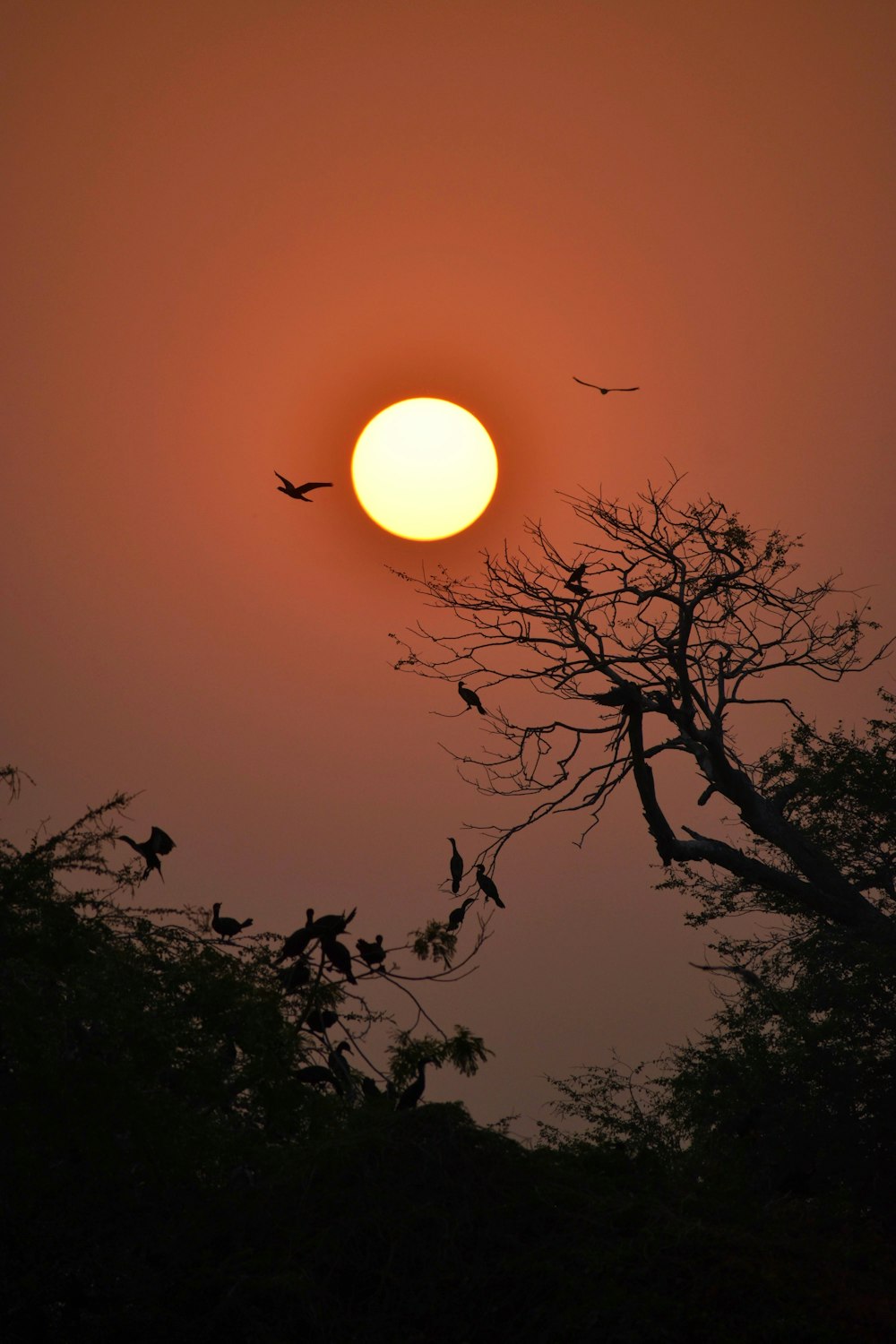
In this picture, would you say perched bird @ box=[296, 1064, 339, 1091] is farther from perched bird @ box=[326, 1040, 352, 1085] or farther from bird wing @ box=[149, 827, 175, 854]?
bird wing @ box=[149, 827, 175, 854]

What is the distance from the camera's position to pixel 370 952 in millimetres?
10594

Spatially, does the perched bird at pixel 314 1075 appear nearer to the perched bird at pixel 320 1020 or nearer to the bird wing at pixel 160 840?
the perched bird at pixel 320 1020

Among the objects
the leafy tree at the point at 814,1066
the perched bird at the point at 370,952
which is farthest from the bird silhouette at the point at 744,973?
the perched bird at the point at 370,952

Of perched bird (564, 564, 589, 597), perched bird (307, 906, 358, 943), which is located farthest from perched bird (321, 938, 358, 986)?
perched bird (564, 564, 589, 597)

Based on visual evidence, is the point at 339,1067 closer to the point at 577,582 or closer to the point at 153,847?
the point at 153,847

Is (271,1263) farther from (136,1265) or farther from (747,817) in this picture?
(747,817)

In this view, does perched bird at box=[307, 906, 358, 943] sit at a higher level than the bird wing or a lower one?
lower

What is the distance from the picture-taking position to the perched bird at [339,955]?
33.3ft

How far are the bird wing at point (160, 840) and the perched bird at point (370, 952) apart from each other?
1.93m

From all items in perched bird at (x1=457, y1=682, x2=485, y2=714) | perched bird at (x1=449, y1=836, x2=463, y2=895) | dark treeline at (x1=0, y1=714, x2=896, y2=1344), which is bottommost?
dark treeline at (x1=0, y1=714, x2=896, y2=1344)

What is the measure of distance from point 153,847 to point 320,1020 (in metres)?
2.20

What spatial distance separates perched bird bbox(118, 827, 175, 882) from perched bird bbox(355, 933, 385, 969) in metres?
1.91

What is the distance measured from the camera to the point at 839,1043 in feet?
43.8

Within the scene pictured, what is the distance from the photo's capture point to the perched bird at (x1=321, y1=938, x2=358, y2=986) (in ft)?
33.3
